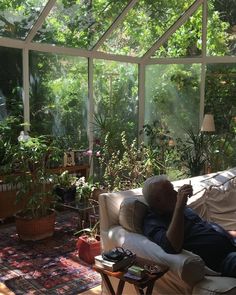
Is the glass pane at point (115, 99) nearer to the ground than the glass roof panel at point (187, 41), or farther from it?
nearer to the ground

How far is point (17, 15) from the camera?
15.0 feet

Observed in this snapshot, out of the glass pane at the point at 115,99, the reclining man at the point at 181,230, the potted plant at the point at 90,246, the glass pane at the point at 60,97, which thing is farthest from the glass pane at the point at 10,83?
the reclining man at the point at 181,230

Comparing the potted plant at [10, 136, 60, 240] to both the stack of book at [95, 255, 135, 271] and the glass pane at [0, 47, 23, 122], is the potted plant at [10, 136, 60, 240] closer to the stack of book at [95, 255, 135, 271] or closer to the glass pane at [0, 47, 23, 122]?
the glass pane at [0, 47, 23, 122]

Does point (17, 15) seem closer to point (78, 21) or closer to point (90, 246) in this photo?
point (78, 21)

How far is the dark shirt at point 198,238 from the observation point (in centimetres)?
229

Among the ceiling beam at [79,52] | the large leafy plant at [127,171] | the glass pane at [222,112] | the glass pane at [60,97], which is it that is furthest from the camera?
the glass pane at [222,112]

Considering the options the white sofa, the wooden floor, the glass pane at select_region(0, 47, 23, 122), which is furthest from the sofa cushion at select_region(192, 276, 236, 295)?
the glass pane at select_region(0, 47, 23, 122)

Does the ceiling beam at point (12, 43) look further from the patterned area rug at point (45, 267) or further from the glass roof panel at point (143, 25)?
the patterned area rug at point (45, 267)

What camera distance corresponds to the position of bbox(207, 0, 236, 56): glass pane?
218 inches

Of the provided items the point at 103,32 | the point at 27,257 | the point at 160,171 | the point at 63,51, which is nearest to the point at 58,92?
the point at 63,51

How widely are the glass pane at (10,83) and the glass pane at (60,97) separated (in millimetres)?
193

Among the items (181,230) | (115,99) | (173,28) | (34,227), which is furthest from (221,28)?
(181,230)

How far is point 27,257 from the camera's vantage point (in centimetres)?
355

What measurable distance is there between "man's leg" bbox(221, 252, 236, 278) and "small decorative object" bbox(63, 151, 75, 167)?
3.28 meters
